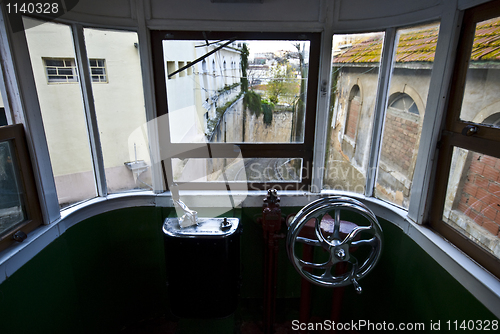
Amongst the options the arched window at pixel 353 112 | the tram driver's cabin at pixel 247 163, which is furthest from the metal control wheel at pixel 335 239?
the arched window at pixel 353 112

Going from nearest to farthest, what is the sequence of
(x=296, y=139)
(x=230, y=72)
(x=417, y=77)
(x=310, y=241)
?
(x=310, y=241), (x=417, y=77), (x=230, y=72), (x=296, y=139)

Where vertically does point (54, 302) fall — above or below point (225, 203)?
below

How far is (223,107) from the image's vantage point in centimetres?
211

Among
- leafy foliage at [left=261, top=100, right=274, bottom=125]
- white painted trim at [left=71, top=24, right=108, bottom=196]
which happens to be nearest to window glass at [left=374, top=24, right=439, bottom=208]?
leafy foliage at [left=261, top=100, right=274, bottom=125]

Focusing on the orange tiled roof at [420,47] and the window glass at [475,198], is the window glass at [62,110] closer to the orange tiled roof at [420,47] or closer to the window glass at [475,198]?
the orange tiled roof at [420,47]

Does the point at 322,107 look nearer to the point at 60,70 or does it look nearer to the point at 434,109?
the point at 434,109

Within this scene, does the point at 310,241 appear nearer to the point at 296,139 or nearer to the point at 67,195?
the point at 296,139

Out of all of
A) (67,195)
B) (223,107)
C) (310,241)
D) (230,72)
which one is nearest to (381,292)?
(310,241)

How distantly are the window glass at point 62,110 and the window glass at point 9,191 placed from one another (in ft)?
0.83

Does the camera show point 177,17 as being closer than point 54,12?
No

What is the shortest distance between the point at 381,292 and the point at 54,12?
269cm

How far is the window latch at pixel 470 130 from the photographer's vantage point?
55.2 inches

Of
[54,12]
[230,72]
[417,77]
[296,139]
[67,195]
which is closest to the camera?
[54,12]

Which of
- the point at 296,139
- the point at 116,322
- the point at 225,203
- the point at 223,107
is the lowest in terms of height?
the point at 116,322
